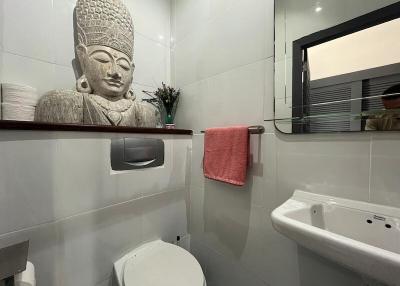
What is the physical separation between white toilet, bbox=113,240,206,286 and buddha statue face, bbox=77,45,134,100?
2.93ft

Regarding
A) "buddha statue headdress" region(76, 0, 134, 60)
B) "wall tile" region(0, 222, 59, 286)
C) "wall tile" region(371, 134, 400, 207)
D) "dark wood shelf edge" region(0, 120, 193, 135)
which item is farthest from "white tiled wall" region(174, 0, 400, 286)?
"wall tile" region(0, 222, 59, 286)

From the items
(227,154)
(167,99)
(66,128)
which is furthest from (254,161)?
(66,128)

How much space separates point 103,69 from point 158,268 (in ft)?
3.50

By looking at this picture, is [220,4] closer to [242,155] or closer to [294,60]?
[294,60]

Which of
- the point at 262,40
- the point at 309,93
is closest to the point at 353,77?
the point at 309,93

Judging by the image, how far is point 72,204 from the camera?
0.88m

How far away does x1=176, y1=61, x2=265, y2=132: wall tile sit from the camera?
1.02m

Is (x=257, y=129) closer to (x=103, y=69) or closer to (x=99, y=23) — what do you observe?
(x=103, y=69)

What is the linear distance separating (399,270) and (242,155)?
2.09 feet

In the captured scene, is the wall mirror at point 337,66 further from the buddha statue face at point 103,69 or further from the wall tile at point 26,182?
the wall tile at point 26,182

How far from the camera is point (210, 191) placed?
1.26 metres

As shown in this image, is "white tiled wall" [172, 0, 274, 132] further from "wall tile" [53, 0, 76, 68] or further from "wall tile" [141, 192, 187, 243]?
"wall tile" [53, 0, 76, 68]

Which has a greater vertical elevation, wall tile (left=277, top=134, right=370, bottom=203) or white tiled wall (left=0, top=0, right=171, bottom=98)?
white tiled wall (left=0, top=0, right=171, bottom=98)

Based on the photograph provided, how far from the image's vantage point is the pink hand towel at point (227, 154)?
98 centimetres
